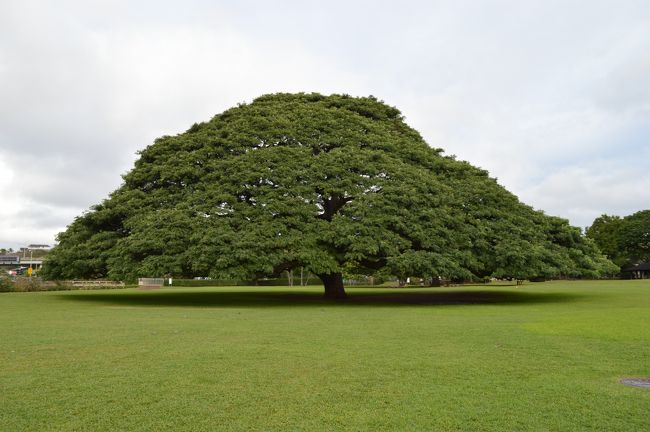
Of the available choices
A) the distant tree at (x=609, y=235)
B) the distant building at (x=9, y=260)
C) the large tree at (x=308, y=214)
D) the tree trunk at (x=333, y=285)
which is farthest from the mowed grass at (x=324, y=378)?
the distant building at (x=9, y=260)

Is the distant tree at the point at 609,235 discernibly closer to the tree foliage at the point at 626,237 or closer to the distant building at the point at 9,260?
the tree foliage at the point at 626,237

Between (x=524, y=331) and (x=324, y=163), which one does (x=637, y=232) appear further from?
(x=524, y=331)

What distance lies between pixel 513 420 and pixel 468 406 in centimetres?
56

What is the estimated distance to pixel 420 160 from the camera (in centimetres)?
2606

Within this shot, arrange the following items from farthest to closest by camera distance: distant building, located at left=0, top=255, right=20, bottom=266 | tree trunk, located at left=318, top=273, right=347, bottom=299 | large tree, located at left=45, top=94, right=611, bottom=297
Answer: distant building, located at left=0, top=255, right=20, bottom=266, tree trunk, located at left=318, top=273, right=347, bottom=299, large tree, located at left=45, top=94, right=611, bottom=297

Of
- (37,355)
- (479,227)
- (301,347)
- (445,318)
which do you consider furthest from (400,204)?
(37,355)

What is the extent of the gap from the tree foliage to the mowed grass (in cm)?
9162

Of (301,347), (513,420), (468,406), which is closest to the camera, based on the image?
(513,420)

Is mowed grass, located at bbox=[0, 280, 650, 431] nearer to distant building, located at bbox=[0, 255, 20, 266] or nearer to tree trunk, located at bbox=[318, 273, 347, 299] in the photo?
tree trunk, located at bbox=[318, 273, 347, 299]

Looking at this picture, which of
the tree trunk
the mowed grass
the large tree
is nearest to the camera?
the mowed grass

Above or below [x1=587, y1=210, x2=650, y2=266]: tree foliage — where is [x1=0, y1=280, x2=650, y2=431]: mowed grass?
below

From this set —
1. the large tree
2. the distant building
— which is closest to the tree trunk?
the large tree

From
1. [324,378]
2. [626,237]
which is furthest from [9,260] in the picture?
[324,378]

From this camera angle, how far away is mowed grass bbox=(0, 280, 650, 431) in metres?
5.00
